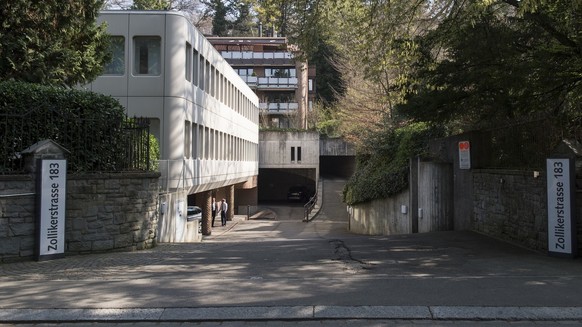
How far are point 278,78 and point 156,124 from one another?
37445mm

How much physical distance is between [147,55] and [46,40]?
415 inches

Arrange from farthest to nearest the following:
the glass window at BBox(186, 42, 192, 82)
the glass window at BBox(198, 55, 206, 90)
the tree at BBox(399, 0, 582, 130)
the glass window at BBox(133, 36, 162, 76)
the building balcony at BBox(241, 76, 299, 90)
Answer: the building balcony at BBox(241, 76, 299, 90)
the glass window at BBox(198, 55, 206, 90)
the glass window at BBox(186, 42, 192, 82)
the glass window at BBox(133, 36, 162, 76)
the tree at BBox(399, 0, 582, 130)

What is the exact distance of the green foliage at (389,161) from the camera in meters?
20.9

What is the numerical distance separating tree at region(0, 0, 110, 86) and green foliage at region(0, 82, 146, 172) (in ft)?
3.62

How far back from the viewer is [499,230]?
13.5 meters

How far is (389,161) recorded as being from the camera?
2417 centimetres

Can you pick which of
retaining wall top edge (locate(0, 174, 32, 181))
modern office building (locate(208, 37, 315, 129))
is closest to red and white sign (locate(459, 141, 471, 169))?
retaining wall top edge (locate(0, 174, 32, 181))

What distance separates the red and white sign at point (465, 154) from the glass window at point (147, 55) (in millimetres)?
12792

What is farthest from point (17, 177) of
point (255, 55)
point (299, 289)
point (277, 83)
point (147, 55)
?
point (277, 83)

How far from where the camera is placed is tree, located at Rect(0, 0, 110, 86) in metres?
11.2

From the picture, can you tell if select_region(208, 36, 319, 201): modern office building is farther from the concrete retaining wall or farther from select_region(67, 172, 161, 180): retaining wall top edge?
A: select_region(67, 172, 161, 180): retaining wall top edge

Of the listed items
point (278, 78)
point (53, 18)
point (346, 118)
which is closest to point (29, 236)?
point (53, 18)

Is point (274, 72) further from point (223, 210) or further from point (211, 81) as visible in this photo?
point (211, 81)

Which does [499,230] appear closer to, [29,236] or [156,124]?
[29,236]
